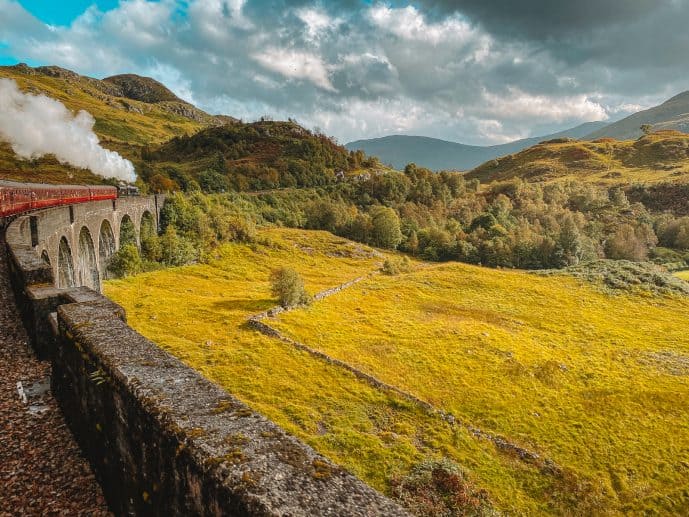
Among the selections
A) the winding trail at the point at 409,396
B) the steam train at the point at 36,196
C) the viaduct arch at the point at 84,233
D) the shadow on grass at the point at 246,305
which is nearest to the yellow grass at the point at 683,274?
the winding trail at the point at 409,396

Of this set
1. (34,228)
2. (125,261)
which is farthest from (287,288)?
(34,228)

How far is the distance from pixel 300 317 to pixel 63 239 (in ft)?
88.3

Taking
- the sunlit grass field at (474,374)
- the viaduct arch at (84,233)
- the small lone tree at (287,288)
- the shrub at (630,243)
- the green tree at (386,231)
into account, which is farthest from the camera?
the green tree at (386,231)

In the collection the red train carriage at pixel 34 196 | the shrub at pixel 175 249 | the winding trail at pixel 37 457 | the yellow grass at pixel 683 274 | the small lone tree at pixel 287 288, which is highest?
the red train carriage at pixel 34 196

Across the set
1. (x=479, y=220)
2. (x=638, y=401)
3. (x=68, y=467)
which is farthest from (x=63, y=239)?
(x=479, y=220)

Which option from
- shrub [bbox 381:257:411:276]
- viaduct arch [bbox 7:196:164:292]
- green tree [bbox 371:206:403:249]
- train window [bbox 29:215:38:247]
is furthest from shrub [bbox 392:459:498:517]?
green tree [bbox 371:206:403:249]

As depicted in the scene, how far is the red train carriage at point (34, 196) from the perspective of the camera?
77.4ft

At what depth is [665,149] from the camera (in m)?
197

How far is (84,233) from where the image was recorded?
33688 mm

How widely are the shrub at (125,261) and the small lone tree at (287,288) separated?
18122 mm

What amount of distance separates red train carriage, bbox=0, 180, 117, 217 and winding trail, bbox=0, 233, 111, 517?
20.1 m

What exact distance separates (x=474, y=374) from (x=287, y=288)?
956 inches

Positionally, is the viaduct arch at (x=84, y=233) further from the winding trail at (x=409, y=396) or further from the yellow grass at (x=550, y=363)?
the yellow grass at (x=550, y=363)

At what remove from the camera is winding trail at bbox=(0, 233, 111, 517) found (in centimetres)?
544
